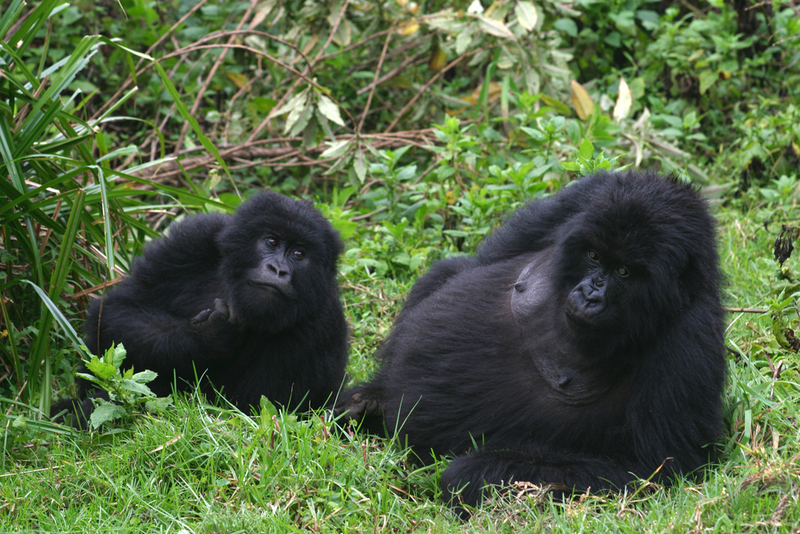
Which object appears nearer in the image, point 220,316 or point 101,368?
point 101,368

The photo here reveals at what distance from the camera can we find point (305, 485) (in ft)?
9.68

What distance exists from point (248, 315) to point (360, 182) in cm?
254

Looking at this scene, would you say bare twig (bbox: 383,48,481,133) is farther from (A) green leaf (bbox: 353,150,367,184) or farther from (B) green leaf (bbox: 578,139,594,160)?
(B) green leaf (bbox: 578,139,594,160)

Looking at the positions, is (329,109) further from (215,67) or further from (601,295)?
(601,295)

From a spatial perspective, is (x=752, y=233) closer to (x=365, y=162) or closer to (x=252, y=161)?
(x=365, y=162)

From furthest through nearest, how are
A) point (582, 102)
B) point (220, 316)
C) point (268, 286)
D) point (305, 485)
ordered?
point (582, 102)
point (220, 316)
point (268, 286)
point (305, 485)

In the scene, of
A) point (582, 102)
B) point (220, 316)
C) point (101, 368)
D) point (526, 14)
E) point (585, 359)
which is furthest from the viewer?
point (582, 102)

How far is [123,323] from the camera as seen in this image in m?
3.92

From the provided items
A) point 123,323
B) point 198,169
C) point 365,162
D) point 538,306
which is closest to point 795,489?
point 538,306

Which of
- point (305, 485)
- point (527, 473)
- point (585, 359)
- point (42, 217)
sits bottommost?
point (527, 473)

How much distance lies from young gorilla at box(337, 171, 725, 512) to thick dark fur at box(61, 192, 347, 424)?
49cm

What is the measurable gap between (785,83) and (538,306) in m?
5.26

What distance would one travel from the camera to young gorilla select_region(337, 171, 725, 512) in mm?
3086

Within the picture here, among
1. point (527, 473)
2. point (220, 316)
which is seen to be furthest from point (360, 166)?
point (527, 473)
